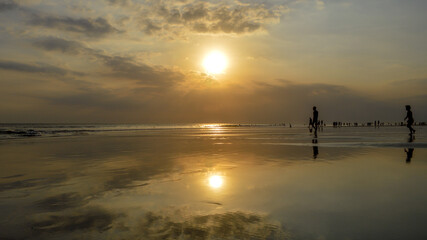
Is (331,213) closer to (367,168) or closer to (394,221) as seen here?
(394,221)

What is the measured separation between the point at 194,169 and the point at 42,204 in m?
5.12

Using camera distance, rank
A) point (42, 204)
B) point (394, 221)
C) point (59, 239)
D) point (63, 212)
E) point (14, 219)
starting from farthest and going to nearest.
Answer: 1. point (42, 204)
2. point (63, 212)
3. point (14, 219)
4. point (394, 221)
5. point (59, 239)

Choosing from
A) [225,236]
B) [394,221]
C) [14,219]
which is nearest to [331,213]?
[394,221]

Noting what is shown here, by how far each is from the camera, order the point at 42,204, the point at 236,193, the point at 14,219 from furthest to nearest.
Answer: the point at 236,193
the point at 42,204
the point at 14,219

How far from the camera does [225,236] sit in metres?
4.25

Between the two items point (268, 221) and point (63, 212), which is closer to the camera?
point (268, 221)

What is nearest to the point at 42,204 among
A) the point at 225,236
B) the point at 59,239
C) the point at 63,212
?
the point at 63,212

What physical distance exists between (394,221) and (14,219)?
21.4 ft

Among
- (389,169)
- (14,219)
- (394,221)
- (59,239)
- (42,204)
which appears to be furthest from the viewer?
(389,169)

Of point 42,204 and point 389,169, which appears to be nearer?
point 42,204

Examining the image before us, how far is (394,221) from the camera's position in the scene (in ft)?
15.5

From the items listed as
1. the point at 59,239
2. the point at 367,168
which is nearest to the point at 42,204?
the point at 59,239

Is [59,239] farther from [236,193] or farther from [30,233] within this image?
[236,193]

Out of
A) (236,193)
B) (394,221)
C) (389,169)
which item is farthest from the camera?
(389,169)
